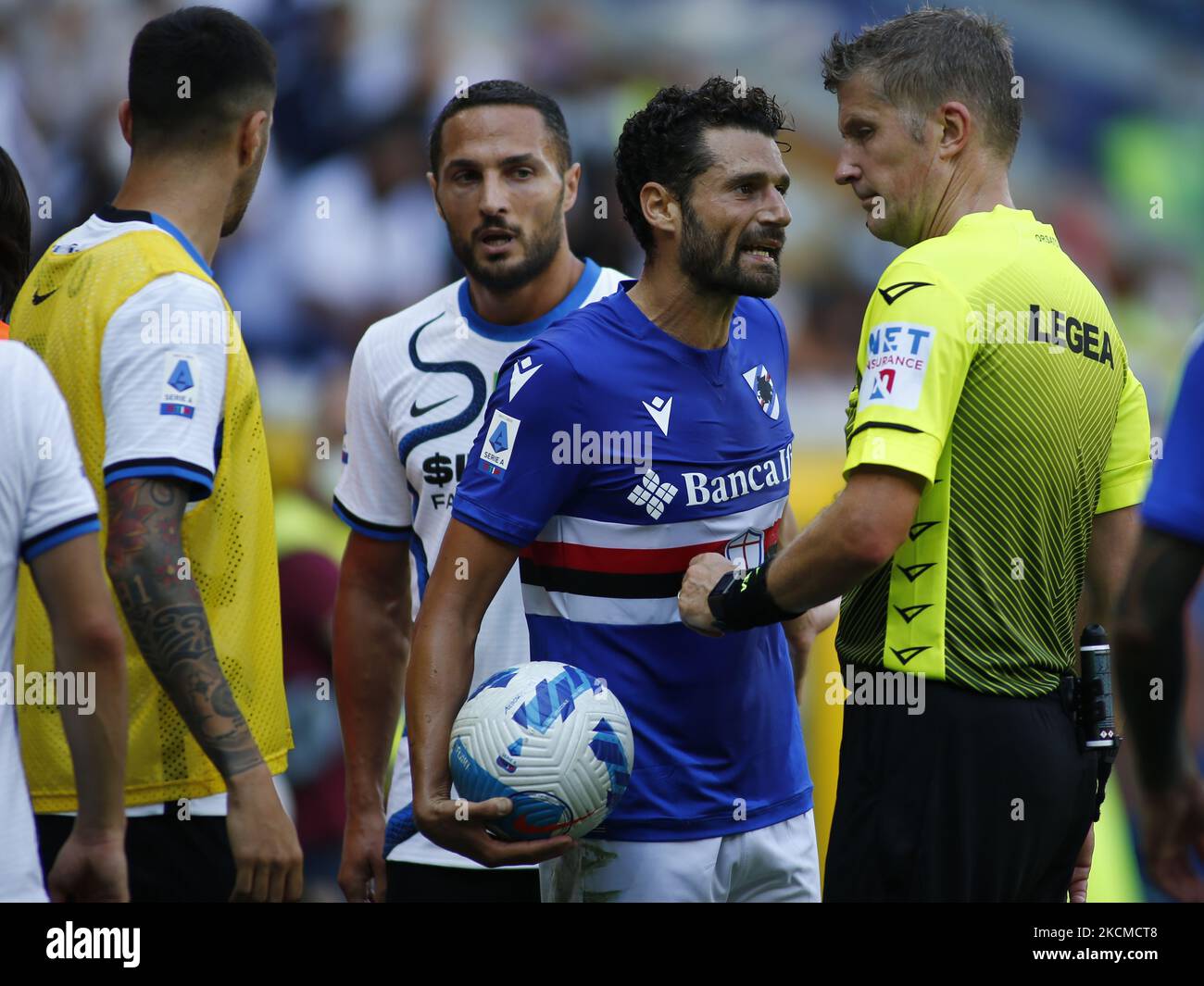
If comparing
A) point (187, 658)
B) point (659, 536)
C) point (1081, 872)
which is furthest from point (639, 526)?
point (1081, 872)

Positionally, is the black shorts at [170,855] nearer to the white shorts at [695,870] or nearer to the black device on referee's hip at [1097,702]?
the white shorts at [695,870]

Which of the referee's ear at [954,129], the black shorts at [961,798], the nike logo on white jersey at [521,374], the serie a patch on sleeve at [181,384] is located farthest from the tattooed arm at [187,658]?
the referee's ear at [954,129]

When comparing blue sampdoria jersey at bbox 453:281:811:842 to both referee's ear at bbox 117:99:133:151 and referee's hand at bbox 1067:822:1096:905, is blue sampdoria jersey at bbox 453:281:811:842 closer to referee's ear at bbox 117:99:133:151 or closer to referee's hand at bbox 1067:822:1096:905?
referee's hand at bbox 1067:822:1096:905

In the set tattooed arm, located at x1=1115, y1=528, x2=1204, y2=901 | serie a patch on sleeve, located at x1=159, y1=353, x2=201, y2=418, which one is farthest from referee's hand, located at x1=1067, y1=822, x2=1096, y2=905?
serie a patch on sleeve, located at x1=159, y1=353, x2=201, y2=418

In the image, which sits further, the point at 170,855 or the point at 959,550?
the point at 170,855

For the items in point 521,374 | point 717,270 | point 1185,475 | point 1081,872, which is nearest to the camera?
point 1185,475

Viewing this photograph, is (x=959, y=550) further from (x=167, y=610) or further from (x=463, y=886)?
(x=463, y=886)

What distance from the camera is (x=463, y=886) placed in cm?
400

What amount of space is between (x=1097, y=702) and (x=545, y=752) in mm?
1187

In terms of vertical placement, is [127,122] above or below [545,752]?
above

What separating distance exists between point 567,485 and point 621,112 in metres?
3.83

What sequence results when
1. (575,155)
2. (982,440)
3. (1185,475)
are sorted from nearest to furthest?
(1185,475)
(982,440)
(575,155)

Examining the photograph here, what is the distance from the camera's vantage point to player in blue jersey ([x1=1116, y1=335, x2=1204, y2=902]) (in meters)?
2.30
